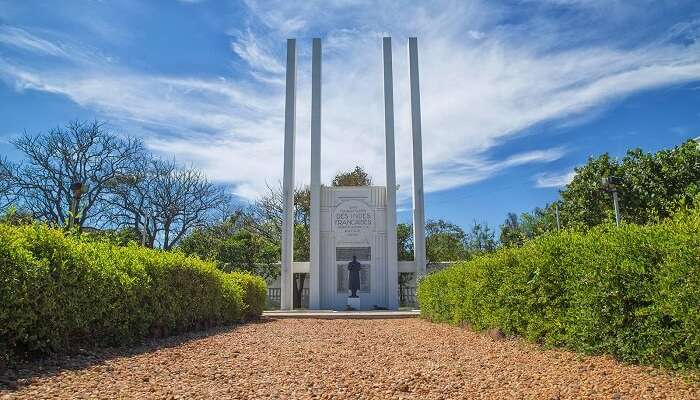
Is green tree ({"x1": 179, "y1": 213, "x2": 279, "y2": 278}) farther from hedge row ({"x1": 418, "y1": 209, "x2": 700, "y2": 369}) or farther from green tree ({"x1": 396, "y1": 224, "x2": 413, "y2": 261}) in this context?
hedge row ({"x1": 418, "y1": 209, "x2": 700, "y2": 369})

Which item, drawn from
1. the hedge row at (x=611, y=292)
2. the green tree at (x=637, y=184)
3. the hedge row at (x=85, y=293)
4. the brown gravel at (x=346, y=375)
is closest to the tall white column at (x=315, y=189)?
the green tree at (x=637, y=184)

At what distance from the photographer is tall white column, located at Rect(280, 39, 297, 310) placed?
2183 centimetres

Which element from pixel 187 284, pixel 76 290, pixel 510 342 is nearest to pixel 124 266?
pixel 76 290

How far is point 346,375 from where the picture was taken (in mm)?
4406

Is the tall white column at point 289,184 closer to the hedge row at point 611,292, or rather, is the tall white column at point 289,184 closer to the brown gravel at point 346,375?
the hedge row at point 611,292

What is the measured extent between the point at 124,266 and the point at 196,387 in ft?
11.1

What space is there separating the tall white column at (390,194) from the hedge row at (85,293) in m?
13.0

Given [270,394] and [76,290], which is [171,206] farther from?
[270,394]

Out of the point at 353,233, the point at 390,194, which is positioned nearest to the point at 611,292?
the point at 390,194

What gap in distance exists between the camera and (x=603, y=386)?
3736 millimetres

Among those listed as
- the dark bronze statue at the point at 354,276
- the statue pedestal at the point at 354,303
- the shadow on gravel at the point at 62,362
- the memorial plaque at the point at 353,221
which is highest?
the memorial plaque at the point at 353,221

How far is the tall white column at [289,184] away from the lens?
21.8m

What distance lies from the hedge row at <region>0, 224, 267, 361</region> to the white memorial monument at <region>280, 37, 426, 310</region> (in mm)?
12673

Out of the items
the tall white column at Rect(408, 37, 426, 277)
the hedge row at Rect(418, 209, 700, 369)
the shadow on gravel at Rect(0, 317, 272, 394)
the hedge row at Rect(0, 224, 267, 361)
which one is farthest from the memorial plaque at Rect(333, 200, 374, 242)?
the shadow on gravel at Rect(0, 317, 272, 394)
